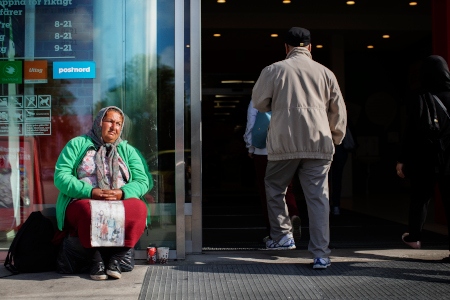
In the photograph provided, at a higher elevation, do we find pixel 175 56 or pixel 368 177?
pixel 175 56

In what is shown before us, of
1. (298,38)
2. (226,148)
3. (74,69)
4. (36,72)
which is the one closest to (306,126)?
(298,38)

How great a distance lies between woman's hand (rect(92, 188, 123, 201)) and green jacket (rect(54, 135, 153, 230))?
0.04 m

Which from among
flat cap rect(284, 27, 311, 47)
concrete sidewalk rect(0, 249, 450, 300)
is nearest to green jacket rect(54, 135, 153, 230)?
concrete sidewalk rect(0, 249, 450, 300)

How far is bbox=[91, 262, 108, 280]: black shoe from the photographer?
3979 millimetres

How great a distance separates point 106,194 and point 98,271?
0.50 m

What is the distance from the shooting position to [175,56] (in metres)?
4.67

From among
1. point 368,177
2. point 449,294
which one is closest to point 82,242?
point 449,294

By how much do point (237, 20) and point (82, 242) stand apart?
312 inches

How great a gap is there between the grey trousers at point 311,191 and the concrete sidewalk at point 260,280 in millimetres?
232

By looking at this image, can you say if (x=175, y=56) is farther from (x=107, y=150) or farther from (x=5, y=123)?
(x=5, y=123)

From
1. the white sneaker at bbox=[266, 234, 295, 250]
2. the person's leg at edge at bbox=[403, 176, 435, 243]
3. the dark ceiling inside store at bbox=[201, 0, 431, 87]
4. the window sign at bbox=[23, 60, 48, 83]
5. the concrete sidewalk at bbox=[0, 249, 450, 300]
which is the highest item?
the dark ceiling inside store at bbox=[201, 0, 431, 87]

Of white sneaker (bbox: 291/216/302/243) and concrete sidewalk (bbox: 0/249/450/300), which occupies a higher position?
white sneaker (bbox: 291/216/302/243)

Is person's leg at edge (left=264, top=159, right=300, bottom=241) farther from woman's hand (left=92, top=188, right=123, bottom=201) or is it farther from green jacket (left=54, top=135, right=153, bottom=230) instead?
woman's hand (left=92, top=188, right=123, bottom=201)

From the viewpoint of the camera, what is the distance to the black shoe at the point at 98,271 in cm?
398
